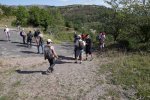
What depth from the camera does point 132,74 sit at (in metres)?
17.8

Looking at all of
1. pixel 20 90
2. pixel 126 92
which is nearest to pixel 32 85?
pixel 20 90

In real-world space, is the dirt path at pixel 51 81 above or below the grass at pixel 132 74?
below

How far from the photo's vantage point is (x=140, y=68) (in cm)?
1883

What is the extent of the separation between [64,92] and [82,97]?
1079 mm

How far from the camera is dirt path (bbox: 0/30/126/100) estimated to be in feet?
50.7

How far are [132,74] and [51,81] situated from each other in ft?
13.3

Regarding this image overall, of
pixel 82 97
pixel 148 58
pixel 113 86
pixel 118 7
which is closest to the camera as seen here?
pixel 82 97

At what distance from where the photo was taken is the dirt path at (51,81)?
608 inches

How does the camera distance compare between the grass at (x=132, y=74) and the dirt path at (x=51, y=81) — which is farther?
the dirt path at (x=51, y=81)

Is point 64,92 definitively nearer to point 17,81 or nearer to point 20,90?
point 20,90

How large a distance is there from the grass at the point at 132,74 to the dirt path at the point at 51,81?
689 millimetres

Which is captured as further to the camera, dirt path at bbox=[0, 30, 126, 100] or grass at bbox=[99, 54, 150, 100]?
dirt path at bbox=[0, 30, 126, 100]

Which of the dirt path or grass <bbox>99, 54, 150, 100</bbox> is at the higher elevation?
grass <bbox>99, 54, 150, 100</bbox>

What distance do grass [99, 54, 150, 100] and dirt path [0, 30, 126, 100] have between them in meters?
0.69
